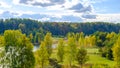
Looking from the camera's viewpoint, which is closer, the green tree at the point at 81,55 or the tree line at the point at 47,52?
the tree line at the point at 47,52

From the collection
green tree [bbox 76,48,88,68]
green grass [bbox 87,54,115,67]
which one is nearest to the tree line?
green tree [bbox 76,48,88,68]

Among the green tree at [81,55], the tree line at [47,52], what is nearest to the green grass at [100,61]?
the tree line at [47,52]

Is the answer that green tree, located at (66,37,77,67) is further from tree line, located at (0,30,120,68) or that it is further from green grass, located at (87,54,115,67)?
green grass, located at (87,54,115,67)

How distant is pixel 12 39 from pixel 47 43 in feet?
135

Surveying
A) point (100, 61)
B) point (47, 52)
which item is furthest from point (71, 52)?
point (100, 61)

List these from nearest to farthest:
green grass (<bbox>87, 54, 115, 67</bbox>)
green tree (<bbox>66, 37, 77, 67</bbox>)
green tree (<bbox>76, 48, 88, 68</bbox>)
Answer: green tree (<bbox>76, 48, 88, 68</bbox>) < green tree (<bbox>66, 37, 77, 67</bbox>) < green grass (<bbox>87, 54, 115, 67</bbox>)

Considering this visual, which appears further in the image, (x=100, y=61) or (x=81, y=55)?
(x=100, y=61)

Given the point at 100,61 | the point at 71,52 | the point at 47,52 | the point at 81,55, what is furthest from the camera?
the point at 100,61

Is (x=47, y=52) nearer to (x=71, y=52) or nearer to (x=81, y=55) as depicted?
(x=71, y=52)

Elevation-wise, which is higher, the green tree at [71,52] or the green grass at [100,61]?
the green tree at [71,52]

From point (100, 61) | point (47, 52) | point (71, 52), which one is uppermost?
point (71, 52)

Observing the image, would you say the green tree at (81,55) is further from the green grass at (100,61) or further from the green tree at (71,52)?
the green grass at (100,61)

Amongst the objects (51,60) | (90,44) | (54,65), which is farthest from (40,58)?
(90,44)

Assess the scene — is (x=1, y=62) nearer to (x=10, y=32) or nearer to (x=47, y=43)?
(x=10, y=32)
